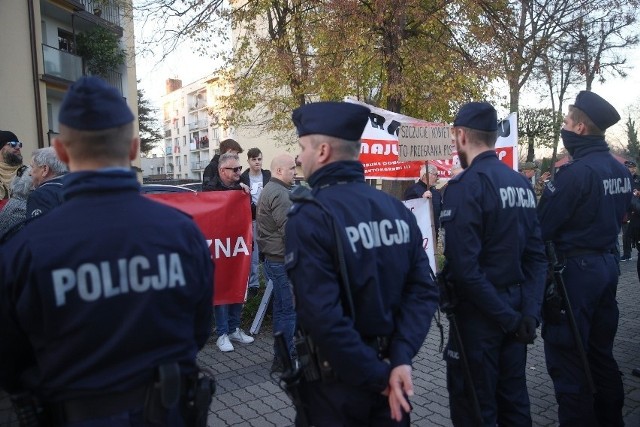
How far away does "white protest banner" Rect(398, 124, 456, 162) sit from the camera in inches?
238

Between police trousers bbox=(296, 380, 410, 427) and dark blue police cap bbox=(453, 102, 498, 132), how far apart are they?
1740 millimetres

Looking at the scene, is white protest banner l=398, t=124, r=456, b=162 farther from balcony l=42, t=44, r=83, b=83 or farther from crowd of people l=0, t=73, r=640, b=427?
balcony l=42, t=44, r=83, b=83

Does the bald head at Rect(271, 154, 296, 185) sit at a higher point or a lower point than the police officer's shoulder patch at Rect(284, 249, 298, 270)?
higher

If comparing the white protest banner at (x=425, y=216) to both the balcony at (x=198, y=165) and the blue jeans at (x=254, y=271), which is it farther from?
the balcony at (x=198, y=165)

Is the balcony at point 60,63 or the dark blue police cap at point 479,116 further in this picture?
the balcony at point 60,63

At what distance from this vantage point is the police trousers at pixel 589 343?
3.54 metres

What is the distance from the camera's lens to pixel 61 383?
1.75m

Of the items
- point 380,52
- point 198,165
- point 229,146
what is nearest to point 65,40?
point 380,52

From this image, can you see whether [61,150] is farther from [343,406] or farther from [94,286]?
[343,406]

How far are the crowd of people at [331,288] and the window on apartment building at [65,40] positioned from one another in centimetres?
2213

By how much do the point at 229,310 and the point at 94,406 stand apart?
422 cm

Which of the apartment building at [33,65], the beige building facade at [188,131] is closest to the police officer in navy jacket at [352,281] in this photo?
the apartment building at [33,65]

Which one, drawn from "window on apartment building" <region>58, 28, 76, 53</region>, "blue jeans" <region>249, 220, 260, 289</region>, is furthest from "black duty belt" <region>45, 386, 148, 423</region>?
"window on apartment building" <region>58, 28, 76, 53</region>

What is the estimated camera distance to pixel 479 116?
10.4ft
